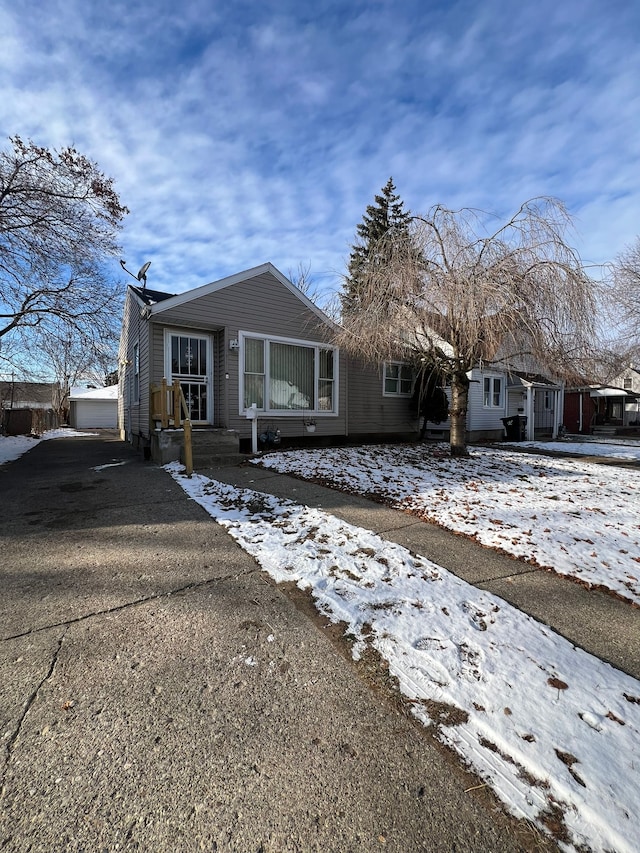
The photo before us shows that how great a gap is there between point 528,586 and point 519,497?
2831mm

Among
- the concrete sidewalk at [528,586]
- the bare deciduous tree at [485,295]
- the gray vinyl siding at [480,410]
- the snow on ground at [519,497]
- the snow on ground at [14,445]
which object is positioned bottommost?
the snow on ground at [14,445]

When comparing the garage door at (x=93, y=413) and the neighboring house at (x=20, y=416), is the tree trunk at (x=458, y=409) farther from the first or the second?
the garage door at (x=93, y=413)

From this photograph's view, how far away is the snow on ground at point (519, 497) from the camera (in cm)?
350

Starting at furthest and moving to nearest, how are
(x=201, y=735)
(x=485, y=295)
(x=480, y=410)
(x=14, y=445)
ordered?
(x=480, y=410) < (x=14, y=445) < (x=485, y=295) < (x=201, y=735)

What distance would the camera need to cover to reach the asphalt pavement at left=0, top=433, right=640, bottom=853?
49.1 inches

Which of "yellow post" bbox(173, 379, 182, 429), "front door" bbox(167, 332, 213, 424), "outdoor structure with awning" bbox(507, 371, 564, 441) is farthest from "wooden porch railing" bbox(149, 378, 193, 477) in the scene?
"outdoor structure with awning" bbox(507, 371, 564, 441)

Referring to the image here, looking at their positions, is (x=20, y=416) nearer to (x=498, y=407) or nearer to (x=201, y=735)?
(x=498, y=407)

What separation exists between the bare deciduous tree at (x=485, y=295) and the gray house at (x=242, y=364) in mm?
2152

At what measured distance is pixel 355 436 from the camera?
1187 centimetres

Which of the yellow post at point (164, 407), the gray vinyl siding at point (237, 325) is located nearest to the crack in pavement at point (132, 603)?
the yellow post at point (164, 407)

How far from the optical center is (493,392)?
53.7 feet

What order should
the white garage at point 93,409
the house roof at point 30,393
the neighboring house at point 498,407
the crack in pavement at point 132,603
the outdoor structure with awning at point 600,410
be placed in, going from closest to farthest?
the crack in pavement at point 132,603 < the neighboring house at point 498,407 < the outdoor structure with awning at point 600,410 < the house roof at point 30,393 < the white garage at point 93,409

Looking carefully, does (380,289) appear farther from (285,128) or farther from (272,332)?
(285,128)

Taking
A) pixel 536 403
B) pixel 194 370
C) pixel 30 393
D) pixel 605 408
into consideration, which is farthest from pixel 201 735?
pixel 30 393
